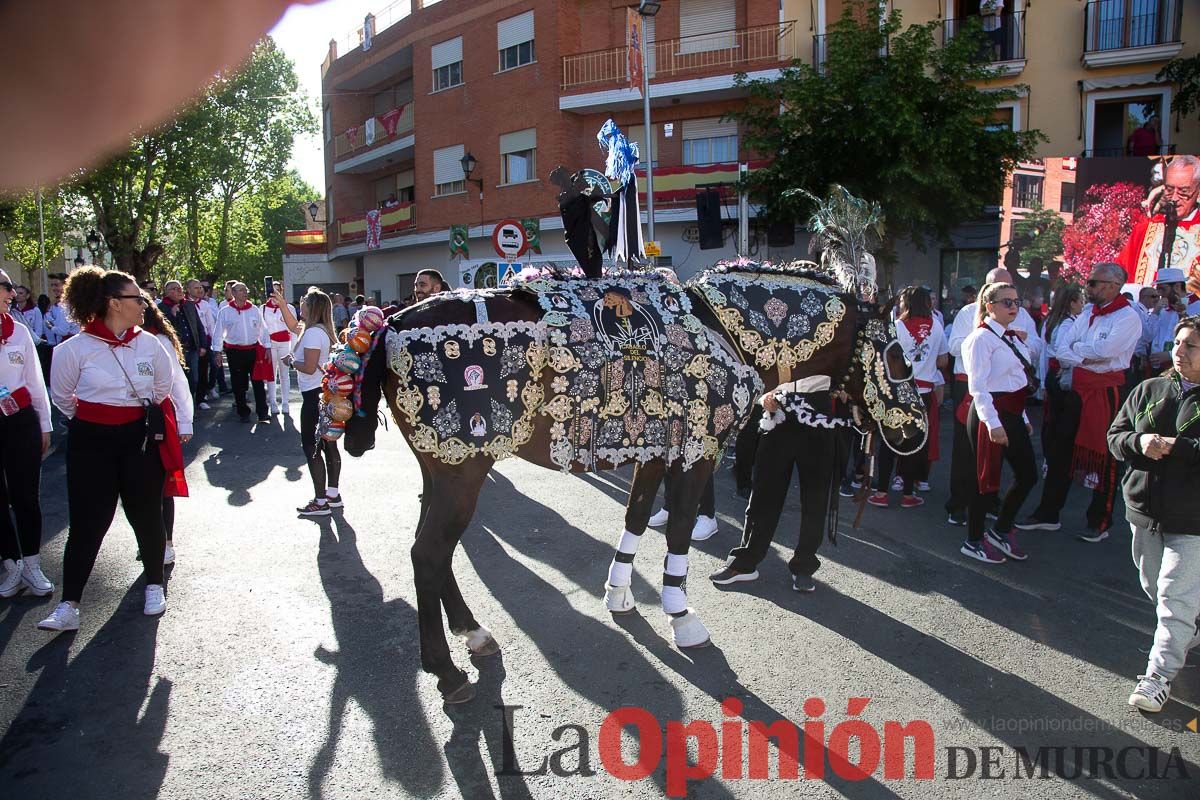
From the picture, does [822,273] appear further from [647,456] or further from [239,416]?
[239,416]

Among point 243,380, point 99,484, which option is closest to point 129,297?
point 99,484

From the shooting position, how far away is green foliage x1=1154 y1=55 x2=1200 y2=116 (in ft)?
54.1

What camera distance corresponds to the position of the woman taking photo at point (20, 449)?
4.46 meters

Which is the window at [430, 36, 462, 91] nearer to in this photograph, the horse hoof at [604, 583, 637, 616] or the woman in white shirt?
the woman in white shirt

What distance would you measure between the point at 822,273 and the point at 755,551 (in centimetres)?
182

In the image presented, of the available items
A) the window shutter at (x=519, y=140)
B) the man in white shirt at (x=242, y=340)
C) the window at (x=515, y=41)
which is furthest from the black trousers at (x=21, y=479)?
the window at (x=515, y=41)

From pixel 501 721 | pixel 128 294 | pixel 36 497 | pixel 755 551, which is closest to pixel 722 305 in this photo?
pixel 755 551

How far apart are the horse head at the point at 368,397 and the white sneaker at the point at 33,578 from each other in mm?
2636

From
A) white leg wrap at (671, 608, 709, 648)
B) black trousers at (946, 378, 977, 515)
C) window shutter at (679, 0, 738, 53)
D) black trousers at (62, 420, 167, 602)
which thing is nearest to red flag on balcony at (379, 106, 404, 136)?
window shutter at (679, 0, 738, 53)

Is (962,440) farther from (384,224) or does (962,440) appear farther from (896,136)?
(384,224)

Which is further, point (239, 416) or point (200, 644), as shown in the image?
point (239, 416)

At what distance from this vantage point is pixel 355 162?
2945 centimetres

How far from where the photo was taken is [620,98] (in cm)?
2109

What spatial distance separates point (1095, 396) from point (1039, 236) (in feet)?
34.0
